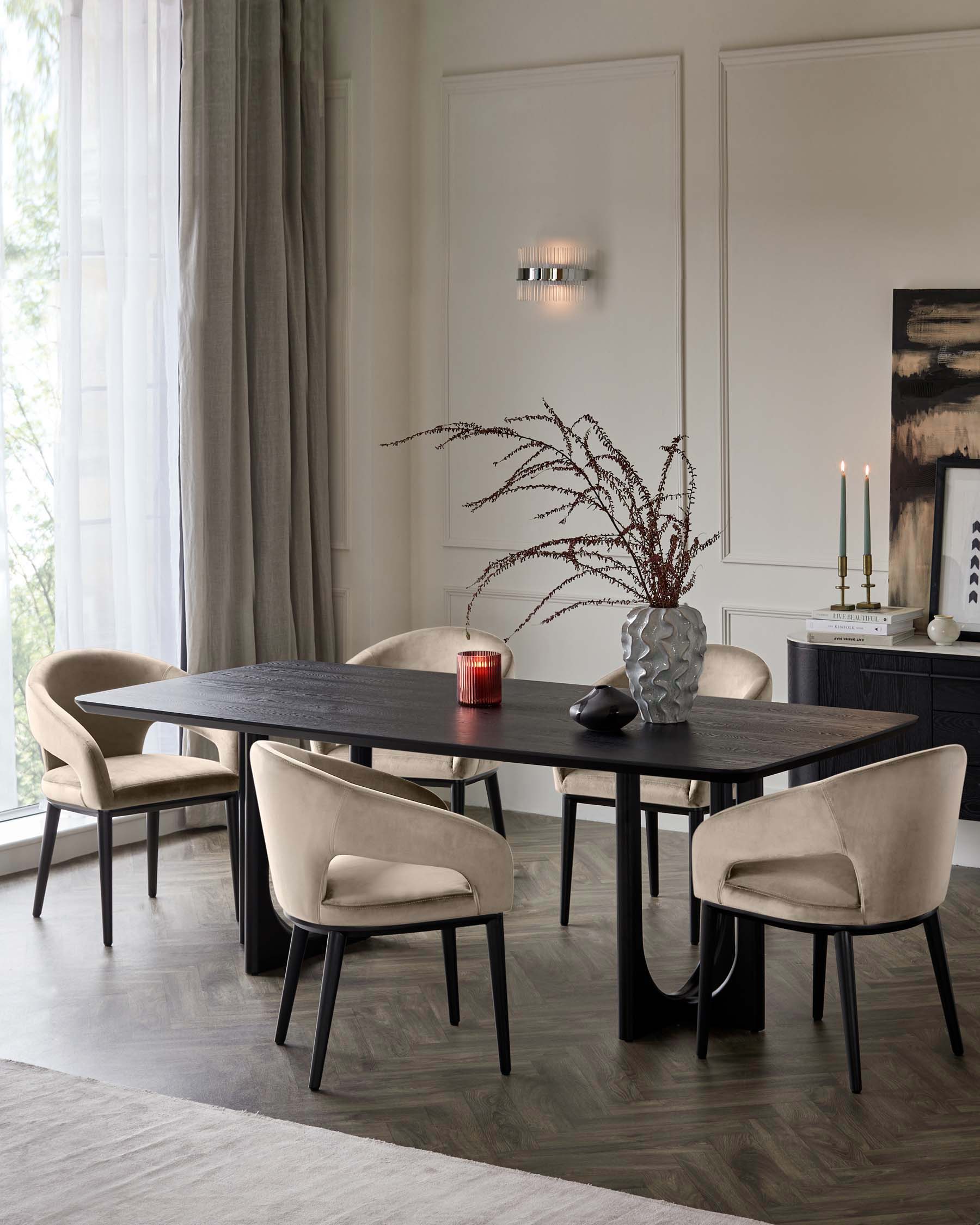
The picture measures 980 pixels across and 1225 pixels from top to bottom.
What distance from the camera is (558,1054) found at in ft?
10.7

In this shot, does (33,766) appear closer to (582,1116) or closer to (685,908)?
(685,908)

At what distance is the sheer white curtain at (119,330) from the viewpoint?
484 centimetres

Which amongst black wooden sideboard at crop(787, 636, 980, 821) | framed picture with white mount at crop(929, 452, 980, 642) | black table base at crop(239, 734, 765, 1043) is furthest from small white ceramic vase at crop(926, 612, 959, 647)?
black table base at crop(239, 734, 765, 1043)

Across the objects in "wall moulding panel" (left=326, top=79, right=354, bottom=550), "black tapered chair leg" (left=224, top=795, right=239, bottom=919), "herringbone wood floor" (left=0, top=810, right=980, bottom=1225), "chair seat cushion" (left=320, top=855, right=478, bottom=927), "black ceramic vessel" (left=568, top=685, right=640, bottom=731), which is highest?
"wall moulding panel" (left=326, top=79, right=354, bottom=550)

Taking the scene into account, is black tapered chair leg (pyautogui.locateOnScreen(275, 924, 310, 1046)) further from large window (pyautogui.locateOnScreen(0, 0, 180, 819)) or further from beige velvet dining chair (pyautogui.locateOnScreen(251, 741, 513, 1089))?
large window (pyautogui.locateOnScreen(0, 0, 180, 819))

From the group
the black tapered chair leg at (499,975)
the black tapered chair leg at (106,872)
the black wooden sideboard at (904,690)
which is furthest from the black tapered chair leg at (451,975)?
the black wooden sideboard at (904,690)

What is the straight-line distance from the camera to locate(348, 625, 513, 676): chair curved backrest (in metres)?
4.73

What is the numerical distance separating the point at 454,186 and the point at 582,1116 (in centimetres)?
389

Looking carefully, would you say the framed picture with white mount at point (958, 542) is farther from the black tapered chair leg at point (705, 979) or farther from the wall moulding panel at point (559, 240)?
the black tapered chair leg at point (705, 979)

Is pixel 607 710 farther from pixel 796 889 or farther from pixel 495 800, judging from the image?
pixel 495 800

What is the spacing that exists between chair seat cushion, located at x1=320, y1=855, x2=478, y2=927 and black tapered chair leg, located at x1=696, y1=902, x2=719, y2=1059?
54 centimetres

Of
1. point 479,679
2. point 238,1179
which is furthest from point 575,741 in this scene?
point 238,1179

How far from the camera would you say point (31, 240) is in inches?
188

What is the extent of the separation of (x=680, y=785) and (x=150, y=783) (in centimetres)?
151
